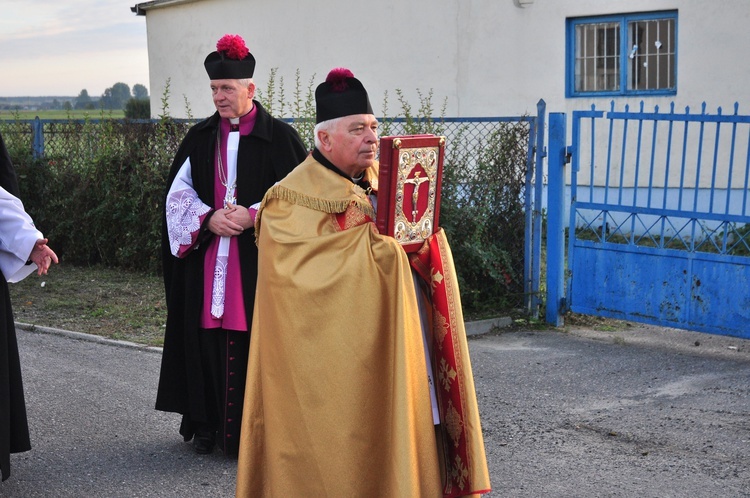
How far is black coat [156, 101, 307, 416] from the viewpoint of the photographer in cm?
546

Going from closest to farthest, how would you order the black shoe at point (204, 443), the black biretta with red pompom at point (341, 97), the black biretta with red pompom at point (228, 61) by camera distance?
the black biretta with red pompom at point (341, 97) < the black biretta with red pompom at point (228, 61) < the black shoe at point (204, 443)

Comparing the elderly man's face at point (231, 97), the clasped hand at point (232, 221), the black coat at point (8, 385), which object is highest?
the elderly man's face at point (231, 97)

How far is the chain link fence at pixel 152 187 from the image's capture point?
8992 mm

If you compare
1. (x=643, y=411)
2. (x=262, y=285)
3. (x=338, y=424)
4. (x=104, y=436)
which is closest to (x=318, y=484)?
(x=338, y=424)

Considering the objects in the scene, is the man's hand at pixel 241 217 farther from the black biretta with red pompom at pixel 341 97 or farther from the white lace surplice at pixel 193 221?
the black biretta with red pompom at pixel 341 97

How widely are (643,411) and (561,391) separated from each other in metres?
0.65

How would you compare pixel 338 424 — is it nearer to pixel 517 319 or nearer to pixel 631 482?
pixel 631 482

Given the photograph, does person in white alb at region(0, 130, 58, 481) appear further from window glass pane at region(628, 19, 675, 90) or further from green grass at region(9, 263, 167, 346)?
window glass pane at region(628, 19, 675, 90)

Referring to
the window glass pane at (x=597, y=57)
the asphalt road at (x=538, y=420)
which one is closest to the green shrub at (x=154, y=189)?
the asphalt road at (x=538, y=420)

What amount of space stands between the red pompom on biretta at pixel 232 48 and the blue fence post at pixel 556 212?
12.1ft

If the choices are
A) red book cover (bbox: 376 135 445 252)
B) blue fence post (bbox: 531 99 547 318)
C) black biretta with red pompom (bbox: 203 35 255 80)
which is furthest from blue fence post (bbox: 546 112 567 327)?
red book cover (bbox: 376 135 445 252)

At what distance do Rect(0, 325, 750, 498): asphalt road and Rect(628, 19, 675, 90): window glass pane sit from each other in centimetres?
541

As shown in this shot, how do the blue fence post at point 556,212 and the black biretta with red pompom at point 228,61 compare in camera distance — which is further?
the blue fence post at point 556,212

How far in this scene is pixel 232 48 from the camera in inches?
207
